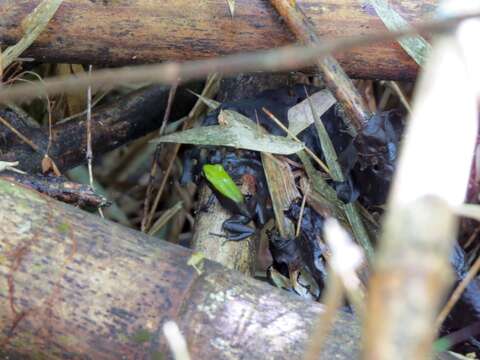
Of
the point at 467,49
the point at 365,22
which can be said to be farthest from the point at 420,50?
the point at 467,49

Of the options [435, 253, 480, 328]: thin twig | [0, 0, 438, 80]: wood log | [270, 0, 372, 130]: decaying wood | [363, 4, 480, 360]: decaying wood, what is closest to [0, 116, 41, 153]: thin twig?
[0, 0, 438, 80]: wood log

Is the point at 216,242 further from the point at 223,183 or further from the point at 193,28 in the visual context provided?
the point at 193,28

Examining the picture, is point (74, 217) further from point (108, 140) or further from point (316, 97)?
point (316, 97)

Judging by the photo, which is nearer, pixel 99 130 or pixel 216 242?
pixel 216 242

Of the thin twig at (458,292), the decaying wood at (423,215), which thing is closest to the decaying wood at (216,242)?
the thin twig at (458,292)

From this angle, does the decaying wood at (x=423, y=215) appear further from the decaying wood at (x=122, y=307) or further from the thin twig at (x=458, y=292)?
the decaying wood at (x=122, y=307)

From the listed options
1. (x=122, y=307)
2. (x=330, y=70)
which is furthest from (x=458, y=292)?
(x=330, y=70)
